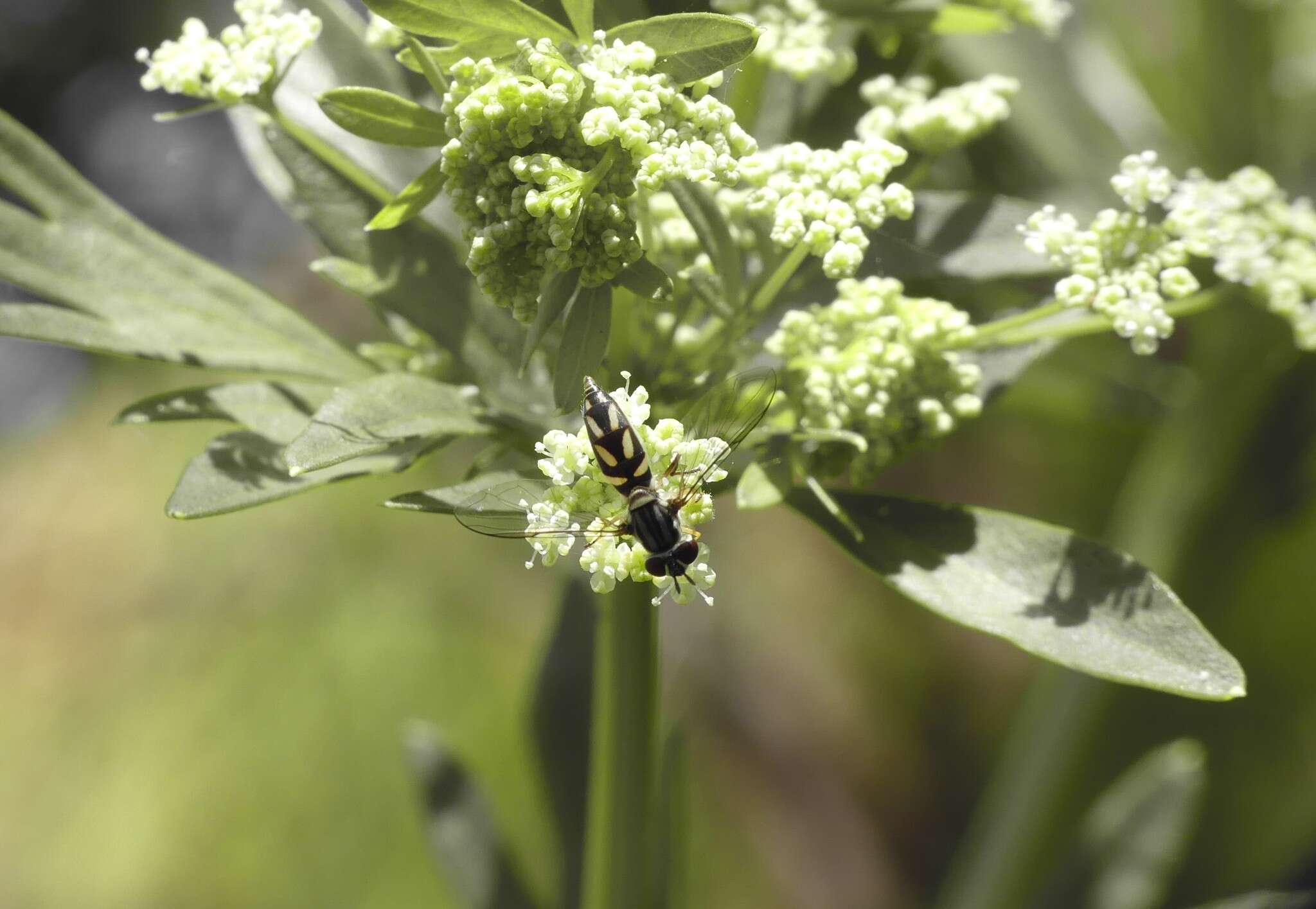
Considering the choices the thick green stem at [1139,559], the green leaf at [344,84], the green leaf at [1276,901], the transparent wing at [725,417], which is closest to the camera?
the transparent wing at [725,417]

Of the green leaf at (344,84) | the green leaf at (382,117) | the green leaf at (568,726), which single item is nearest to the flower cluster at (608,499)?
the green leaf at (382,117)

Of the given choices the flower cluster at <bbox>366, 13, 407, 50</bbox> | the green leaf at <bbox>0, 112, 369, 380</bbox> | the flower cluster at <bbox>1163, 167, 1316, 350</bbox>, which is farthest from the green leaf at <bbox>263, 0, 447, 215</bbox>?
the flower cluster at <bbox>1163, 167, 1316, 350</bbox>

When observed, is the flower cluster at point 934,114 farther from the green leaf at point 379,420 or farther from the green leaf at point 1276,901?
the green leaf at point 1276,901

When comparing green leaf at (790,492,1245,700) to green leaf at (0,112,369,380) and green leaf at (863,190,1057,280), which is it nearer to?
green leaf at (863,190,1057,280)

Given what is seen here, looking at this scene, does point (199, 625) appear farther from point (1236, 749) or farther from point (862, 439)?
point (1236, 749)

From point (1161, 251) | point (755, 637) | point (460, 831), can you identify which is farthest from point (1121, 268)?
point (755, 637)

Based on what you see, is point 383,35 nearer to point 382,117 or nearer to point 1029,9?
point 382,117

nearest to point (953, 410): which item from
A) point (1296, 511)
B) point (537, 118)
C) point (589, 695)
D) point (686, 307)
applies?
point (686, 307)
